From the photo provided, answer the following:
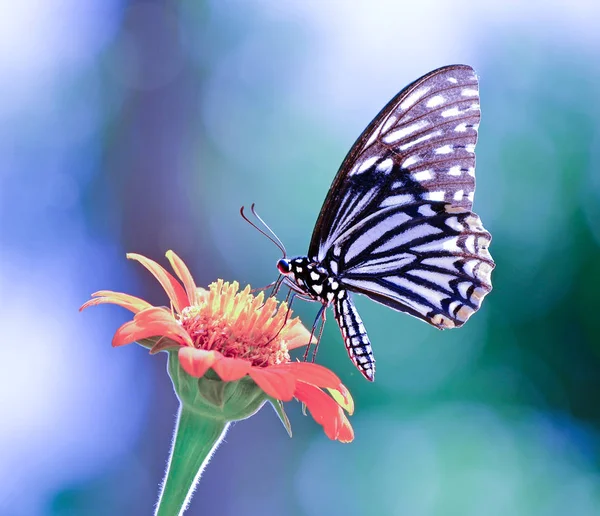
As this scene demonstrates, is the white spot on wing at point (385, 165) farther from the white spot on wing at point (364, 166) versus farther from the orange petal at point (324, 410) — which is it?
the orange petal at point (324, 410)

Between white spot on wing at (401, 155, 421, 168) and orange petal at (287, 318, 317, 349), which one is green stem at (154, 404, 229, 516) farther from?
white spot on wing at (401, 155, 421, 168)

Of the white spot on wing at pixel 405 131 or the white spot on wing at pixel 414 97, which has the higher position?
the white spot on wing at pixel 414 97

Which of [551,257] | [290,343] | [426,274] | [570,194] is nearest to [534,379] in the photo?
[551,257]

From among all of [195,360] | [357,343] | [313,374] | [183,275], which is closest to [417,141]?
[357,343]

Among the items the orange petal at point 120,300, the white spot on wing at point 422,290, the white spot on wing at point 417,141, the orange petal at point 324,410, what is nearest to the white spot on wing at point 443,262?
the white spot on wing at point 422,290

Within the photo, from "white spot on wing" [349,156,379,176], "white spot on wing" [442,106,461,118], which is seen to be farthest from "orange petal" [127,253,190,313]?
"white spot on wing" [442,106,461,118]

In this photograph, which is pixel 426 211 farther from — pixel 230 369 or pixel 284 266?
pixel 230 369
